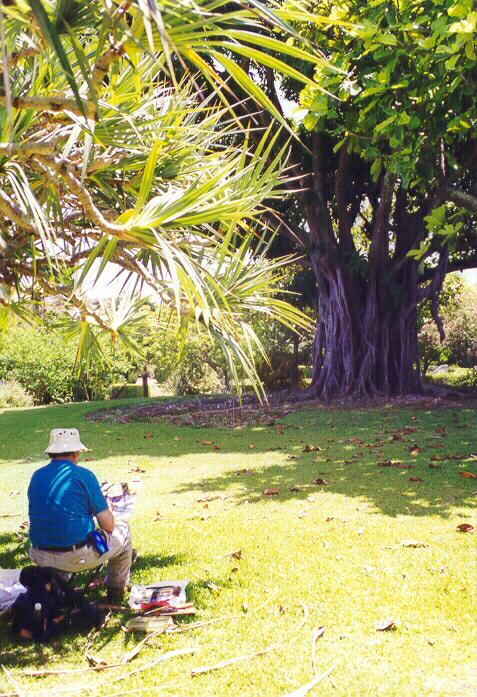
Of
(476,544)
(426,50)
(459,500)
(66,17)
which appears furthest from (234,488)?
(66,17)

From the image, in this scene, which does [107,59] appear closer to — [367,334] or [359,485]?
[359,485]

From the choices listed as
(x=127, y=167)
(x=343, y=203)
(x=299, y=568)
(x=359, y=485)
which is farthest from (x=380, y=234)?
(x=127, y=167)

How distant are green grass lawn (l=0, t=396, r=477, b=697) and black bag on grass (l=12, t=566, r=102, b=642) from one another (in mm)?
111

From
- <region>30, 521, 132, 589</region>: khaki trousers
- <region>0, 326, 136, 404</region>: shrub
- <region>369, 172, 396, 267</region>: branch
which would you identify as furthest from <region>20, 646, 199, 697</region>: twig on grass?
<region>0, 326, 136, 404</region>: shrub

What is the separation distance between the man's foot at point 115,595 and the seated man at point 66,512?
343 millimetres

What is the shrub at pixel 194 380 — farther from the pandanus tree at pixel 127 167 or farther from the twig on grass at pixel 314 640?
the twig on grass at pixel 314 640

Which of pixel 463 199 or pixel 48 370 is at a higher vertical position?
pixel 463 199

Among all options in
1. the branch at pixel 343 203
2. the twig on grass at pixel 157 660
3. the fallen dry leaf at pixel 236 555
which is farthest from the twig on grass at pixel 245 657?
the branch at pixel 343 203

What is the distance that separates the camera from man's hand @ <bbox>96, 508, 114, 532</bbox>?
3996 millimetres

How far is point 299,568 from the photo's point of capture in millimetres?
4633

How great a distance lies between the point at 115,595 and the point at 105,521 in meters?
0.60

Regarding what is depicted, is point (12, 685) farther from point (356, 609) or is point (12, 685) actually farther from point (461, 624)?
point (461, 624)

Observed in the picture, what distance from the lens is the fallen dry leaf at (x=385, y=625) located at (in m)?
3.63

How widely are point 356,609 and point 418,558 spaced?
3.16 ft
